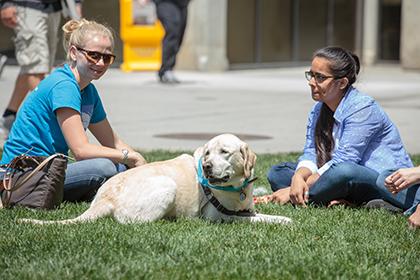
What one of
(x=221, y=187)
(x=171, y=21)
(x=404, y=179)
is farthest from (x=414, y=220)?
(x=171, y=21)

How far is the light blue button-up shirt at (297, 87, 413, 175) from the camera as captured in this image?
6.14 meters

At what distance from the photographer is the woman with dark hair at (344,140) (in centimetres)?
614

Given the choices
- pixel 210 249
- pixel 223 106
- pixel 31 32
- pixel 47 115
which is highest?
pixel 31 32

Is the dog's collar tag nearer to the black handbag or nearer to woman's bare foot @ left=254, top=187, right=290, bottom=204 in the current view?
woman's bare foot @ left=254, top=187, right=290, bottom=204

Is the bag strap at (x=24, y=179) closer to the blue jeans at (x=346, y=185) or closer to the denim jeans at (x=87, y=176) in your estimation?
the denim jeans at (x=87, y=176)

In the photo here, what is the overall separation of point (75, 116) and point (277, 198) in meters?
1.46

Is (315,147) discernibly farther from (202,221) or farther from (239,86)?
(239,86)

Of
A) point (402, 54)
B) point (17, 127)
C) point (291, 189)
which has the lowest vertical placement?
point (402, 54)

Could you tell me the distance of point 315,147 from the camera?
6488 millimetres

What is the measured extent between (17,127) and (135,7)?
49.0 ft

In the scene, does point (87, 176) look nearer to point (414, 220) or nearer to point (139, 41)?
point (414, 220)

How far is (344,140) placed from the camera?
6.17m

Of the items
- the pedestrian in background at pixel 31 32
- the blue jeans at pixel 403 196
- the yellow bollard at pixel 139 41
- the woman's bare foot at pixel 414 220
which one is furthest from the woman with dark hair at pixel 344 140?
the yellow bollard at pixel 139 41

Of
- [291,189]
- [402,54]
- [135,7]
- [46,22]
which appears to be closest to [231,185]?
[291,189]
